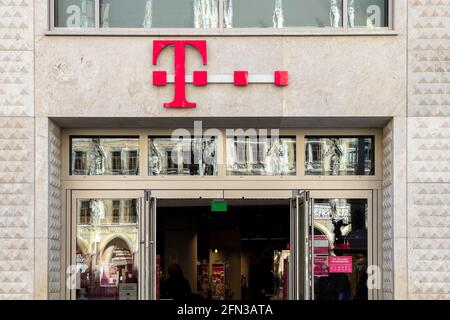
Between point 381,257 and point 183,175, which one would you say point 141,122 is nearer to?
point 183,175

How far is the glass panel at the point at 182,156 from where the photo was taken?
11.9 m

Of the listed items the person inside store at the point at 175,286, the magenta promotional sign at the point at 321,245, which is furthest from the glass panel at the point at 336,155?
the person inside store at the point at 175,286

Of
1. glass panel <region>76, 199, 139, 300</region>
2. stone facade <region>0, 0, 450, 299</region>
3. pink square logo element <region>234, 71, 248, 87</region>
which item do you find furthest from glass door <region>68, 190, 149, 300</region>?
pink square logo element <region>234, 71, 248, 87</region>

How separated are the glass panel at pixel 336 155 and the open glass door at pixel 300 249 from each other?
1.53 feet

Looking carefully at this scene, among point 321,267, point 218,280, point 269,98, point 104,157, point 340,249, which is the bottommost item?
point 218,280

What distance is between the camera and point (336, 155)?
470 inches

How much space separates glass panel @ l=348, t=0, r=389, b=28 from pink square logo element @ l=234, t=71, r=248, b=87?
5.01 feet

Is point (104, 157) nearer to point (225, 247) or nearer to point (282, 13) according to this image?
point (282, 13)

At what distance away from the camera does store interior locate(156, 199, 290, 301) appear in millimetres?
19516

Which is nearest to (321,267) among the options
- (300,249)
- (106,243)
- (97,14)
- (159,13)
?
(300,249)

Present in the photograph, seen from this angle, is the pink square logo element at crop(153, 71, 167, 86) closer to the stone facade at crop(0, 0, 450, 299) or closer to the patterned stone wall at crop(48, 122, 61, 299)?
the stone facade at crop(0, 0, 450, 299)

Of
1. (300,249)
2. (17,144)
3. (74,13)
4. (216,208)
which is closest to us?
(17,144)

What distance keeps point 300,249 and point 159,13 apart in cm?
350

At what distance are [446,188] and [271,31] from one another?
287cm
